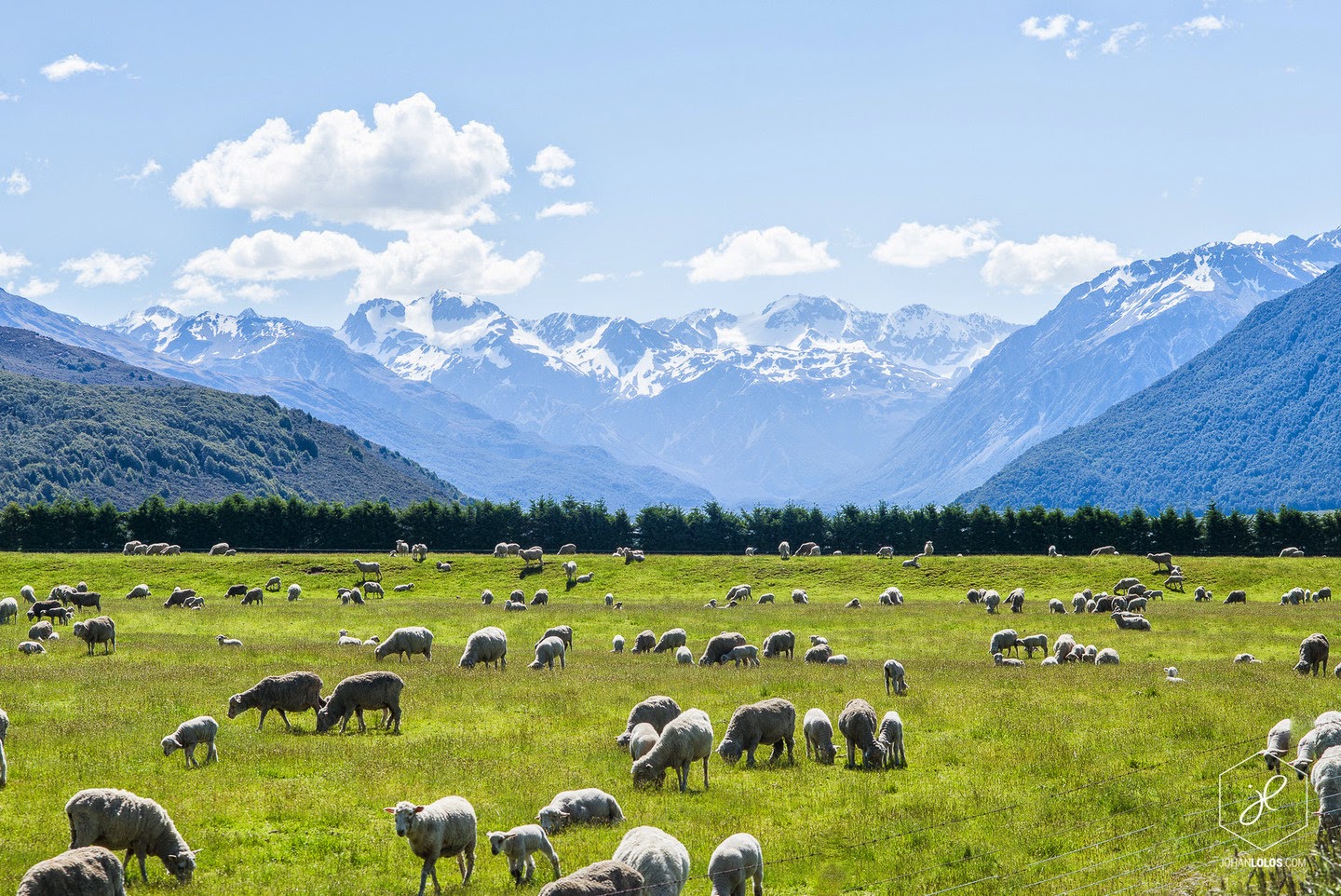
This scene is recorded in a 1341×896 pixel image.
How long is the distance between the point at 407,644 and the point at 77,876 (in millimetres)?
25860

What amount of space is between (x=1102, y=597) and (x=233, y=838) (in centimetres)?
5691

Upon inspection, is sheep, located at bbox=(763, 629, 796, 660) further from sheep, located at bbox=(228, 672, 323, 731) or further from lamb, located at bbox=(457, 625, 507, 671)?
sheep, located at bbox=(228, 672, 323, 731)

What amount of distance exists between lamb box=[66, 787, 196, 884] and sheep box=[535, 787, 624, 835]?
241 inches

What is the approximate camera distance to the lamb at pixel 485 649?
38188 mm

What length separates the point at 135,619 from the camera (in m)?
55.8

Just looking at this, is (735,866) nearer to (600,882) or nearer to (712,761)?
(600,882)

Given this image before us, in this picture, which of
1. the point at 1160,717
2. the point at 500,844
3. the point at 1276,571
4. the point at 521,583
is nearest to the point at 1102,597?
the point at 1276,571

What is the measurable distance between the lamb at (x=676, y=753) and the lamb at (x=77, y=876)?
10617 millimetres

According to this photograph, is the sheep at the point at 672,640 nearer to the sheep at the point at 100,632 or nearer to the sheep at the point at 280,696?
the sheep at the point at 280,696

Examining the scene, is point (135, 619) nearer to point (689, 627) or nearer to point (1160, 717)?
point (689, 627)

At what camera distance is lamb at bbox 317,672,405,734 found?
2764 cm

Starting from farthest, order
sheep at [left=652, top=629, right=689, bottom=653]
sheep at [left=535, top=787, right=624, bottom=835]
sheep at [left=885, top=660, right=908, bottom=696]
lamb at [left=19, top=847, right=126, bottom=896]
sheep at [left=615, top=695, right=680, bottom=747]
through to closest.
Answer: sheep at [left=652, top=629, right=689, bottom=653]
sheep at [left=885, top=660, right=908, bottom=696]
sheep at [left=615, top=695, right=680, bottom=747]
sheep at [left=535, top=787, right=624, bottom=835]
lamb at [left=19, top=847, right=126, bottom=896]

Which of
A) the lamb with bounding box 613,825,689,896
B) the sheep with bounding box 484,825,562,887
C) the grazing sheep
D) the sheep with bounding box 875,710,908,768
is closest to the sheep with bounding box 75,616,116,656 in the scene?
the grazing sheep

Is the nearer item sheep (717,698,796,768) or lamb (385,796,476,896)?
lamb (385,796,476,896)
